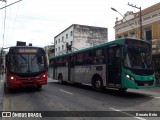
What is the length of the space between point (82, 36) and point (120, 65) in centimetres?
4309

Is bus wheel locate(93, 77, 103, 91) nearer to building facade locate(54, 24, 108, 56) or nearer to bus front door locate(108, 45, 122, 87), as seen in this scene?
bus front door locate(108, 45, 122, 87)

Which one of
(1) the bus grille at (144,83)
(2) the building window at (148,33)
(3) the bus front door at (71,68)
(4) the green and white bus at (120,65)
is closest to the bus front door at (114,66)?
(4) the green and white bus at (120,65)

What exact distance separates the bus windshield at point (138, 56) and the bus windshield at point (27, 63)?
609 centimetres

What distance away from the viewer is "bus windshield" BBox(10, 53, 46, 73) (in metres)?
14.2

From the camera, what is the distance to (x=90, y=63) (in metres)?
16.0

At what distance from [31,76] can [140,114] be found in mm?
8378

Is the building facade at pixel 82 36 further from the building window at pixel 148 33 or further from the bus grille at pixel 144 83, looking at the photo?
the bus grille at pixel 144 83

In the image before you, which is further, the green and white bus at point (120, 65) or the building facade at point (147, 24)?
the building facade at point (147, 24)

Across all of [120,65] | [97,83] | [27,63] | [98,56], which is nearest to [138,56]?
[120,65]

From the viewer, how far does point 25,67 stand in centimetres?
1436

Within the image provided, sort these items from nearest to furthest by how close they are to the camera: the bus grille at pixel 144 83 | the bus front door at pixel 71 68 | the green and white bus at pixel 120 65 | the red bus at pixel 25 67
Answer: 1. the bus grille at pixel 144 83
2. the green and white bus at pixel 120 65
3. the red bus at pixel 25 67
4. the bus front door at pixel 71 68

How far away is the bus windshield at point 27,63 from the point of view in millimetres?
14224

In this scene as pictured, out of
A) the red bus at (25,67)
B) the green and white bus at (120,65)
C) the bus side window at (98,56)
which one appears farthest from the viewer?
the bus side window at (98,56)

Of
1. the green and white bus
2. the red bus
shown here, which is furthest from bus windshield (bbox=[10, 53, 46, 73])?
the green and white bus
